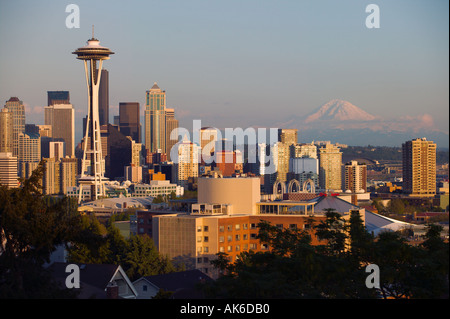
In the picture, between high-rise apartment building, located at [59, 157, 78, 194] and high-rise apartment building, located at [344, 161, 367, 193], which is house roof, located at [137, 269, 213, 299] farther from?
high-rise apartment building, located at [59, 157, 78, 194]

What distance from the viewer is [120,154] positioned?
618ft

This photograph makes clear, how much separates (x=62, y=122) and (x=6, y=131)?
94.7 feet

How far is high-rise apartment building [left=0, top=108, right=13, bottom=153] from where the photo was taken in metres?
158

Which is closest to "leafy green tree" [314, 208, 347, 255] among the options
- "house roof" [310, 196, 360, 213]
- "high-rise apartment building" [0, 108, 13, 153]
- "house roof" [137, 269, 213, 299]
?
"house roof" [137, 269, 213, 299]

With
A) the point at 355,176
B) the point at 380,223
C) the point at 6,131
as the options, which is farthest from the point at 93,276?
the point at 6,131

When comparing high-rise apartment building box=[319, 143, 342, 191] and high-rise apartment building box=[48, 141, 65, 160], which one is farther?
high-rise apartment building box=[48, 141, 65, 160]

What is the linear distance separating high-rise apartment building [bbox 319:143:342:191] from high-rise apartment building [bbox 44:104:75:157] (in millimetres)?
70250

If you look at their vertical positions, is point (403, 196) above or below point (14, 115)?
below

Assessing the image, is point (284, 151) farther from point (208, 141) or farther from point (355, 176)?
point (208, 141)

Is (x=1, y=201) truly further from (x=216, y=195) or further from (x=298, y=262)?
(x=216, y=195)

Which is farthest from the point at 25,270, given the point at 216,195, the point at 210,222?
the point at 216,195

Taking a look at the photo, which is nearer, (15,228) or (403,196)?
(15,228)

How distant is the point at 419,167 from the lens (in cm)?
11131
